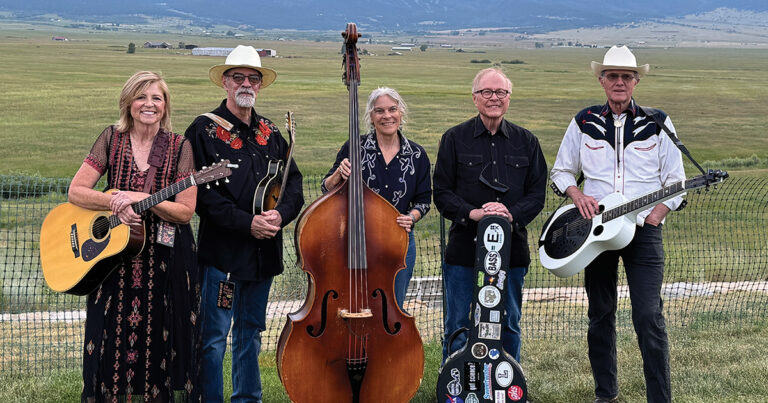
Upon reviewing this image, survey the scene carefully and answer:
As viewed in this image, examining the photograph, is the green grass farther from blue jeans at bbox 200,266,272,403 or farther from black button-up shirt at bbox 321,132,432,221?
black button-up shirt at bbox 321,132,432,221

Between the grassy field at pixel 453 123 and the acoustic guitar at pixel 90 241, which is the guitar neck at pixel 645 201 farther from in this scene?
the acoustic guitar at pixel 90 241

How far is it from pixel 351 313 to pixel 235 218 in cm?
90

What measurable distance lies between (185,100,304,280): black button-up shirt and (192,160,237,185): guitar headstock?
1.13 feet

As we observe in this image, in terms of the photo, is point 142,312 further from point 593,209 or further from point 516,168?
point 593,209

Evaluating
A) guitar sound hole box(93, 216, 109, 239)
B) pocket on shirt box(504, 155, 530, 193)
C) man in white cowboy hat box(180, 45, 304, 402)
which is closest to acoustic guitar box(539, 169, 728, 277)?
pocket on shirt box(504, 155, 530, 193)

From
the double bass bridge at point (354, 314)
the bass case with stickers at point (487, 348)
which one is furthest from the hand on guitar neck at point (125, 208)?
the bass case with stickers at point (487, 348)

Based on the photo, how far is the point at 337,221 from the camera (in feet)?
15.8

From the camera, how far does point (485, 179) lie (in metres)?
5.39

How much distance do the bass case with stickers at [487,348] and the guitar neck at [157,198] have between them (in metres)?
1.77

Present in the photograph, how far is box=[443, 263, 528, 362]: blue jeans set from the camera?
5438 millimetres

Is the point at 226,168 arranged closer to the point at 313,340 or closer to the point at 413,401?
the point at 313,340

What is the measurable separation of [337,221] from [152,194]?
1049mm

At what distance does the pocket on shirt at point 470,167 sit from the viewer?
17.8 ft

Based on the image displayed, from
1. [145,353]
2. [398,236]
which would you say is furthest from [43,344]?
[398,236]
